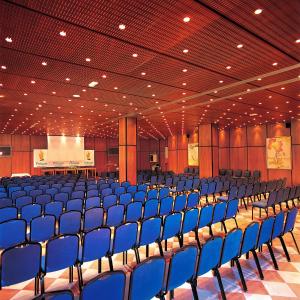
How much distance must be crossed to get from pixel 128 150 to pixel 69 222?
10096 millimetres

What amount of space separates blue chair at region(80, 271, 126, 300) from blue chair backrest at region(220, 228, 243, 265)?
175cm

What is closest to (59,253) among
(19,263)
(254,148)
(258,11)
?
(19,263)

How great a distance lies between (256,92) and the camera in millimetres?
10055

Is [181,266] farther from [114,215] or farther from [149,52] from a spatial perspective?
[149,52]

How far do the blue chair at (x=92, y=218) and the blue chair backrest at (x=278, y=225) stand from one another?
3578 millimetres

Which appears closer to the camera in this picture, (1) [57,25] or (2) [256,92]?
(1) [57,25]

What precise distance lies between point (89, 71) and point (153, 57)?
2.19m

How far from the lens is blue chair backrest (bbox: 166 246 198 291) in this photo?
2729 millimetres

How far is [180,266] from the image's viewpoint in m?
2.81

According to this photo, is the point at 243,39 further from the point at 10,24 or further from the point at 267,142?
the point at 267,142

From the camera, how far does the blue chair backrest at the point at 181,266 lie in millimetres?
2729

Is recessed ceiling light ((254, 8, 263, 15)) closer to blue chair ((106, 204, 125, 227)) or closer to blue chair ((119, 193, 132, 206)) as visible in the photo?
blue chair ((106, 204, 125, 227))

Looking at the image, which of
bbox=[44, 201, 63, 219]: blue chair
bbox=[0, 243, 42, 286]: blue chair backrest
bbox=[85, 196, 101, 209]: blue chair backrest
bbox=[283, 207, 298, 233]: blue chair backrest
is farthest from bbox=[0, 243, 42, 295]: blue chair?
bbox=[283, 207, 298, 233]: blue chair backrest

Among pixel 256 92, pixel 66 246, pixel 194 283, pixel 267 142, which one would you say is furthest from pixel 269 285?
pixel 267 142
